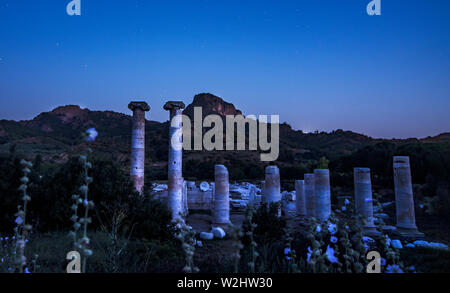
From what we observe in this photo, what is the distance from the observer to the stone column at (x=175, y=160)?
46.9 feet

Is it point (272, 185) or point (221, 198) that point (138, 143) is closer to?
point (221, 198)

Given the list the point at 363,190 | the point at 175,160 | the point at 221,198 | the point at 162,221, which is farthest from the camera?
the point at 221,198

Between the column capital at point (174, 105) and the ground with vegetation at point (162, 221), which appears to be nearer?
the ground with vegetation at point (162, 221)

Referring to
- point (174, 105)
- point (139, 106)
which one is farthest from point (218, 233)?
point (139, 106)

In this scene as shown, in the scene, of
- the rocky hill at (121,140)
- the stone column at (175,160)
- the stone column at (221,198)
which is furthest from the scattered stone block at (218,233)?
the rocky hill at (121,140)

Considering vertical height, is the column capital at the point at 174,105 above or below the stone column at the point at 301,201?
above

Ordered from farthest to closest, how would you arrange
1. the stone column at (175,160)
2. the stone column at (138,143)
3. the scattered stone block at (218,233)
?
the stone column at (138,143) → the stone column at (175,160) → the scattered stone block at (218,233)

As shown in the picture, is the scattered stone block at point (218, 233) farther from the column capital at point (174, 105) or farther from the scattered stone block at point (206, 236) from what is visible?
the column capital at point (174, 105)

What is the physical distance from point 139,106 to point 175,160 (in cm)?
337

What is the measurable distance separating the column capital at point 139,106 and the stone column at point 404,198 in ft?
42.7

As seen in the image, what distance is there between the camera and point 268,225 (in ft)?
35.0

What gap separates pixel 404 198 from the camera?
13.7 m
